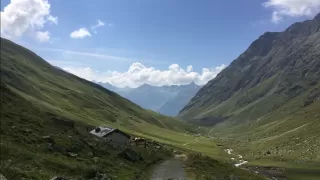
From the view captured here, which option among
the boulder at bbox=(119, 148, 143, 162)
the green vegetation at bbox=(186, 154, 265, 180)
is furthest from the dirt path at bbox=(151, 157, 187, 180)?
the boulder at bbox=(119, 148, 143, 162)

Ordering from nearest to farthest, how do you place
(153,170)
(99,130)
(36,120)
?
1. (153,170)
2. (36,120)
3. (99,130)

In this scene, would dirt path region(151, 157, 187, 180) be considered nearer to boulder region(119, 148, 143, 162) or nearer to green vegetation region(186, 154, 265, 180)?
green vegetation region(186, 154, 265, 180)

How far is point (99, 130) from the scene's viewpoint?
127625 mm

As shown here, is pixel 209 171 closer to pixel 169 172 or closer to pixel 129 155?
pixel 169 172

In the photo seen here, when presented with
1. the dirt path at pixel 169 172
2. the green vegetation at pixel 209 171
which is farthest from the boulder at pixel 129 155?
the green vegetation at pixel 209 171

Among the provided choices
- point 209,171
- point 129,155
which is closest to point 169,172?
point 129,155

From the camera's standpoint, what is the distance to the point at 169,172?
276ft

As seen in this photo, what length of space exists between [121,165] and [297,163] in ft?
239

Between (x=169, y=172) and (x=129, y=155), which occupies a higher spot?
→ (x=129, y=155)

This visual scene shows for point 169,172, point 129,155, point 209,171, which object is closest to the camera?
point 169,172

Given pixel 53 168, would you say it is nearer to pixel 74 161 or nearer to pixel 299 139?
pixel 74 161

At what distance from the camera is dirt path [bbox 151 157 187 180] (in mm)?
77344

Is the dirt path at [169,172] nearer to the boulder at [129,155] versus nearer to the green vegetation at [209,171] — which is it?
the green vegetation at [209,171]

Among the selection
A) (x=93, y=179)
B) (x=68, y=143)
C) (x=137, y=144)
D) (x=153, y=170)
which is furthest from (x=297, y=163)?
(x=93, y=179)
